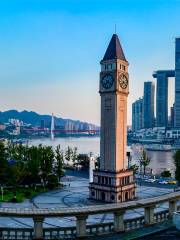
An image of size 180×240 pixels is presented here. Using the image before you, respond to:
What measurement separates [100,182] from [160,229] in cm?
2097

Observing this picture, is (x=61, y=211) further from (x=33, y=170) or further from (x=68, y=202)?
(x=33, y=170)

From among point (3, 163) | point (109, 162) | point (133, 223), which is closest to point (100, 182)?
point (109, 162)

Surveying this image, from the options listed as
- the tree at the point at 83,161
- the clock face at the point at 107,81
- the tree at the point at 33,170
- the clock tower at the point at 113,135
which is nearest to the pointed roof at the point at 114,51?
the clock tower at the point at 113,135

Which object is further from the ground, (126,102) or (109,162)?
(126,102)

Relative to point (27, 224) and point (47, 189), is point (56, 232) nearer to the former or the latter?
point (27, 224)

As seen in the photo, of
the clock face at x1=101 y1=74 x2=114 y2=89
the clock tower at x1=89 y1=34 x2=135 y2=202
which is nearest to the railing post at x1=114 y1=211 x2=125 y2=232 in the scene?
the clock tower at x1=89 y1=34 x2=135 y2=202

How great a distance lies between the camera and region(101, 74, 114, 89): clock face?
43188mm

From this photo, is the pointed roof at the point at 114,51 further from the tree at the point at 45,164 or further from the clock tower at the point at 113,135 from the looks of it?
the tree at the point at 45,164

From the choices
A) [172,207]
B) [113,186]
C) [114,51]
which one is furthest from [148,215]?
[114,51]

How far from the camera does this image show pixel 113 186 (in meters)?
41.8

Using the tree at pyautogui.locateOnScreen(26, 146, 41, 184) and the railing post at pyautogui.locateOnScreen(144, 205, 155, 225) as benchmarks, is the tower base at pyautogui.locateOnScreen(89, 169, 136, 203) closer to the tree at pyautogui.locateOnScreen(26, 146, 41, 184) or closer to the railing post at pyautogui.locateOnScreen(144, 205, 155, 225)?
the tree at pyautogui.locateOnScreen(26, 146, 41, 184)

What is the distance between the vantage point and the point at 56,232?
21500 millimetres

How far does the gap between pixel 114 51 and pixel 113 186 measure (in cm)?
1582

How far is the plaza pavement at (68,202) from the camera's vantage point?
31078mm
